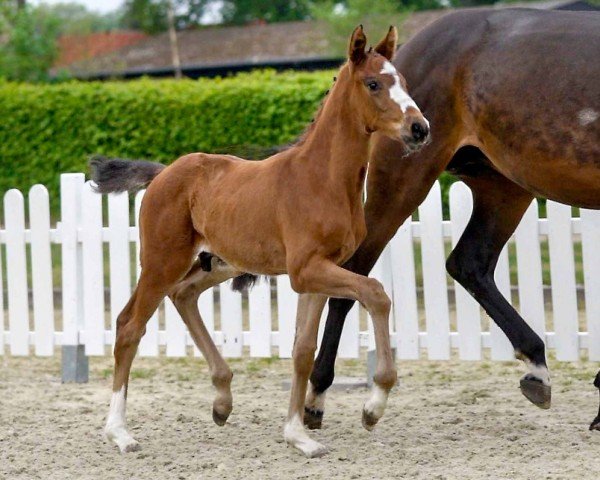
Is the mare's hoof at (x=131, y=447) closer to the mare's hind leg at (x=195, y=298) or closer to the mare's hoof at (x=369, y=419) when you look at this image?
the mare's hind leg at (x=195, y=298)

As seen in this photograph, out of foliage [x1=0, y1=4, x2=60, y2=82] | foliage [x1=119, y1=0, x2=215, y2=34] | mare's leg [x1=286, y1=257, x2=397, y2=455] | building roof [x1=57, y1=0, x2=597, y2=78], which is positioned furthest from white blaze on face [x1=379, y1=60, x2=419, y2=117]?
foliage [x1=119, y1=0, x2=215, y2=34]

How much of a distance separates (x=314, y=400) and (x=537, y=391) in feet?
3.62

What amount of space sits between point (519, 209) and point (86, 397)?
2.82 metres

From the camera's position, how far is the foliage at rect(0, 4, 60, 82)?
2770 cm

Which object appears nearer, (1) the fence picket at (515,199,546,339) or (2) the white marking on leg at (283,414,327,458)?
(2) the white marking on leg at (283,414,327,458)

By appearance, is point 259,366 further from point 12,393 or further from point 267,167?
point 267,167

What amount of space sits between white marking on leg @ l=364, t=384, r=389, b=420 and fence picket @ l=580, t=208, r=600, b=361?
2.35 m

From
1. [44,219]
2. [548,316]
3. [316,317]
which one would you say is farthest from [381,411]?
[548,316]

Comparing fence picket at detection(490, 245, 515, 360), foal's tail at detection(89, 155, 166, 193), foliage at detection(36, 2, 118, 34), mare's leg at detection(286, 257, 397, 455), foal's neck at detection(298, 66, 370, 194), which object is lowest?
foliage at detection(36, 2, 118, 34)

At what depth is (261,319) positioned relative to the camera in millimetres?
7055

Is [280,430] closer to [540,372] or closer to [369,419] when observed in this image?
[369,419]

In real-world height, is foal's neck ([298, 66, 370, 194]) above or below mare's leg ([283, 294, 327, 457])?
above

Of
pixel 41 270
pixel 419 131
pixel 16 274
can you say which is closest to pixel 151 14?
pixel 16 274

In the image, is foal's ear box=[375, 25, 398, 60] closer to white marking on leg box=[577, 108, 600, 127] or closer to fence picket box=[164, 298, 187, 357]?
white marking on leg box=[577, 108, 600, 127]
